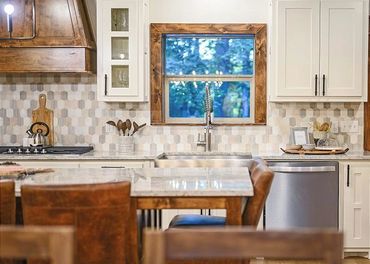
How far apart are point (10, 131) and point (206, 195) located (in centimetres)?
324

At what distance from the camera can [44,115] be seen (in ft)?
16.6

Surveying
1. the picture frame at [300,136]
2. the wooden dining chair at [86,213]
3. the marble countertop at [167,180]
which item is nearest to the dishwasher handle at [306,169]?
the picture frame at [300,136]

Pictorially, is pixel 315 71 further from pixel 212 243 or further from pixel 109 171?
pixel 212 243

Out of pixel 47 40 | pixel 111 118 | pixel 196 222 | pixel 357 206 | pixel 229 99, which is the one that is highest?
pixel 47 40

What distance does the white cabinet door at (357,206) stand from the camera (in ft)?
14.4

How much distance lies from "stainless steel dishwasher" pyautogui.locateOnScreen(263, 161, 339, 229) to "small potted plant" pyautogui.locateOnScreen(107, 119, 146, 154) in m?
1.32

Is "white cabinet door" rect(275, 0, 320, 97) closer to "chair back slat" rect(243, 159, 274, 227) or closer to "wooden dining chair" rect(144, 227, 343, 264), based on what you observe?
"chair back slat" rect(243, 159, 274, 227)

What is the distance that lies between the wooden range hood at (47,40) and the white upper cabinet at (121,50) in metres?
0.16

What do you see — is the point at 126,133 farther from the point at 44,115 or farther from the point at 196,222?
the point at 196,222

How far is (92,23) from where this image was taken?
4852mm

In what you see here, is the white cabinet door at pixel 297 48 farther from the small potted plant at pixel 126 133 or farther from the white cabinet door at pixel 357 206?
the small potted plant at pixel 126 133

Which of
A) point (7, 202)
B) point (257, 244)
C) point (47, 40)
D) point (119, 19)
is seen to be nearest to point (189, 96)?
point (119, 19)

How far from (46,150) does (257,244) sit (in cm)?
361

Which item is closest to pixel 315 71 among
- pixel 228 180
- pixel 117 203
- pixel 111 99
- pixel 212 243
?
pixel 111 99
